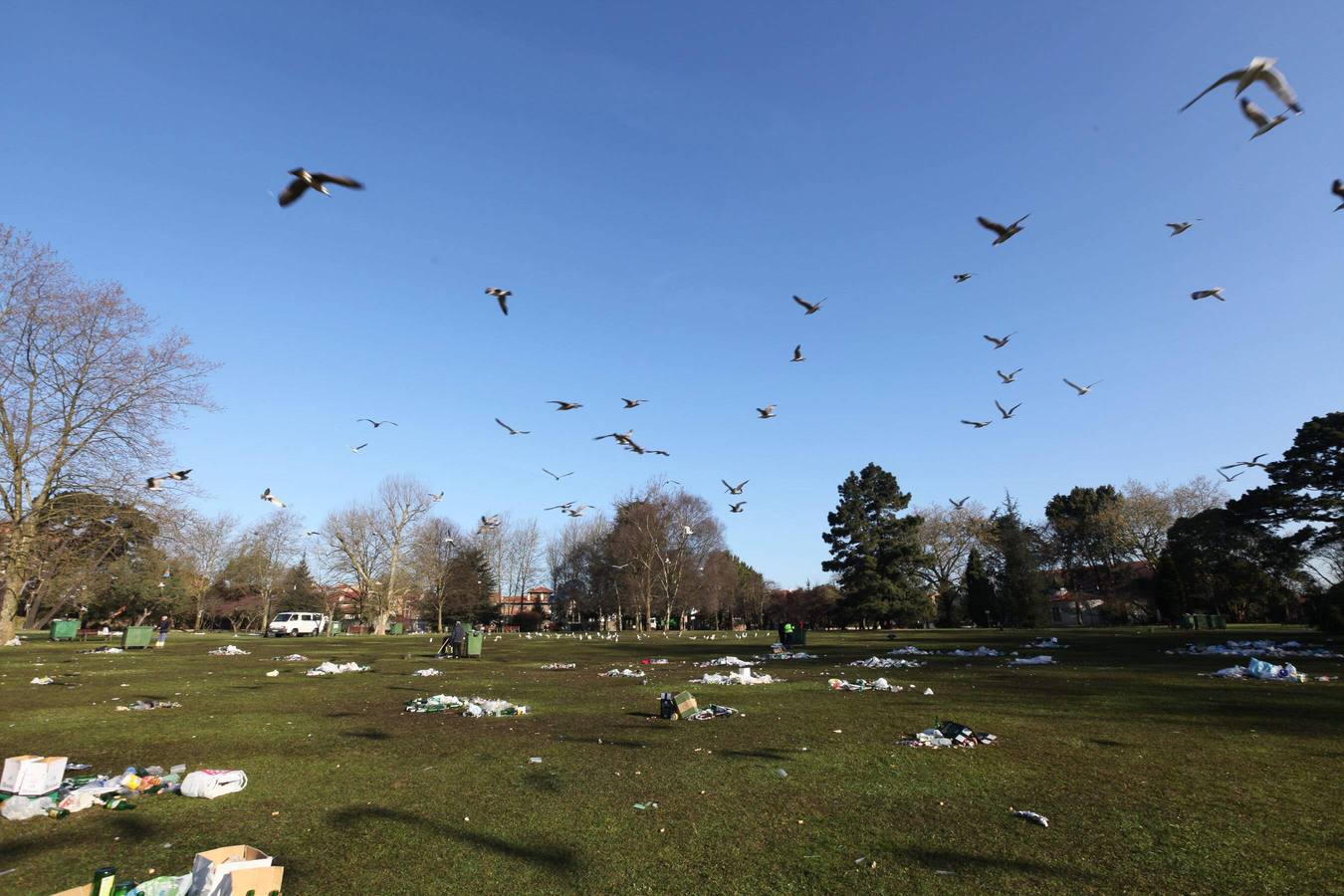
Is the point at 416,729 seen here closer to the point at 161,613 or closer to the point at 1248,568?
the point at 1248,568

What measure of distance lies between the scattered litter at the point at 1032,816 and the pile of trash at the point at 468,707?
8860 mm

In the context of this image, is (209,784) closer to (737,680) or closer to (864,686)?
(737,680)

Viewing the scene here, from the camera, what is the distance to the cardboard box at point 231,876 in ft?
13.4

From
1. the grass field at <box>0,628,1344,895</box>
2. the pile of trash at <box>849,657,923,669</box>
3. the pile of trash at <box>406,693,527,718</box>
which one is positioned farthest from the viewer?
the pile of trash at <box>849,657,923,669</box>

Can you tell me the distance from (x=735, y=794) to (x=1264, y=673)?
15.8 m

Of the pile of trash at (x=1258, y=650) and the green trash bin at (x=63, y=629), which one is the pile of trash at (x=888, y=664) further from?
the green trash bin at (x=63, y=629)

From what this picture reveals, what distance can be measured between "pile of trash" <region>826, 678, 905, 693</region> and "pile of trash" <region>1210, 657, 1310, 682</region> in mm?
7946

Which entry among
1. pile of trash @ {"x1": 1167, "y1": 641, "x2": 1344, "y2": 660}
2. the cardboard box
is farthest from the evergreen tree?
the cardboard box

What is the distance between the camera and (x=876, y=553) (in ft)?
208

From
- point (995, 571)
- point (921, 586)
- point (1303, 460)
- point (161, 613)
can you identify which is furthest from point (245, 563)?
point (1303, 460)

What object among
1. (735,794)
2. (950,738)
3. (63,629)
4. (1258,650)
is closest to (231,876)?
(735,794)

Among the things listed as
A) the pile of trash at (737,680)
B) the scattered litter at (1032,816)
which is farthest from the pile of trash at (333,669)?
the scattered litter at (1032,816)

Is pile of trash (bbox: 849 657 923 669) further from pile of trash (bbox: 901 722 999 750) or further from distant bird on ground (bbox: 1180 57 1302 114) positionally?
distant bird on ground (bbox: 1180 57 1302 114)

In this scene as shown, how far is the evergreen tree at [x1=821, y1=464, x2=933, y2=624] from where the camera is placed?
60844 millimetres
